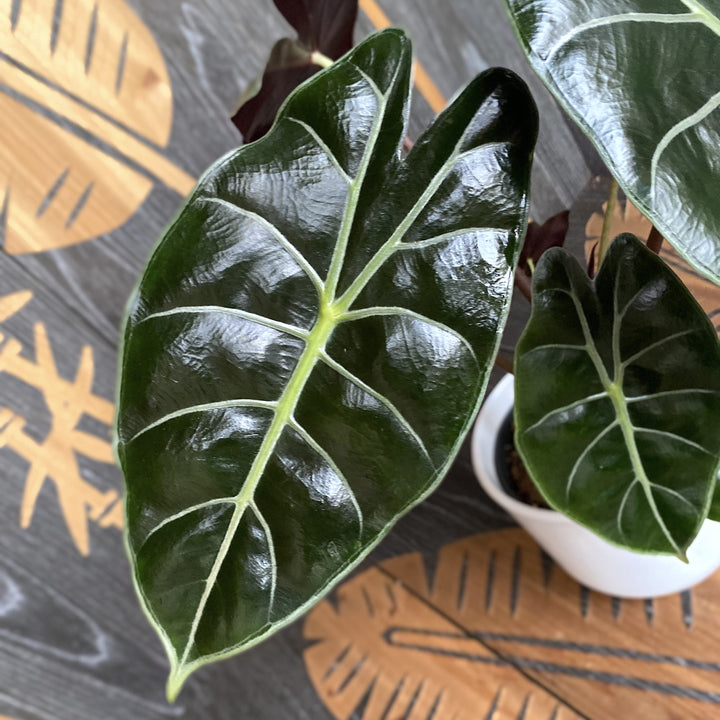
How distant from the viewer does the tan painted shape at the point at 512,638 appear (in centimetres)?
Answer: 76

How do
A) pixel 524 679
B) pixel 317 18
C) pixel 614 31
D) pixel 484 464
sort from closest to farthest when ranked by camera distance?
pixel 614 31 → pixel 317 18 → pixel 484 464 → pixel 524 679

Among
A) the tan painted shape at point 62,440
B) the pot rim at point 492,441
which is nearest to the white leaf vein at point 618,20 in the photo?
the pot rim at point 492,441

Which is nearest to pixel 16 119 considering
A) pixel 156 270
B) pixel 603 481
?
pixel 156 270

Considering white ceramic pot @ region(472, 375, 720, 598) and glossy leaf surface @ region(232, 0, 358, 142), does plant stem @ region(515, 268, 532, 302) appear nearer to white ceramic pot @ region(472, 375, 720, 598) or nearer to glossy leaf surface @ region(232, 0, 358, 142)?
white ceramic pot @ region(472, 375, 720, 598)

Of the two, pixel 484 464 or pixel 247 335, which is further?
pixel 484 464

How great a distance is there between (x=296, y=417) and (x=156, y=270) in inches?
5.0

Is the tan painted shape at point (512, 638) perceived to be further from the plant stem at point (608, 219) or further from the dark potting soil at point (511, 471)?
the plant stem at point (608, 219)

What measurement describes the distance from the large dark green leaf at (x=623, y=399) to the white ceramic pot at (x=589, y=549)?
0.17m

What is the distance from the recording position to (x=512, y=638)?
32.8 inches

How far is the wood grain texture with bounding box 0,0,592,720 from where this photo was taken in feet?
2.81

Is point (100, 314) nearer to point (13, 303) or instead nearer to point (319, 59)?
point (13, 303)

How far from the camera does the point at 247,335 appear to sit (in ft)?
1.42

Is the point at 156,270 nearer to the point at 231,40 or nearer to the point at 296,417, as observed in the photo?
the point at 296,417

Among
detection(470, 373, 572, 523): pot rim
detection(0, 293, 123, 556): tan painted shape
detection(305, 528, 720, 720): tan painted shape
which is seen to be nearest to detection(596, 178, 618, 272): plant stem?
detection(470, 373, 572, 523): pot rim
